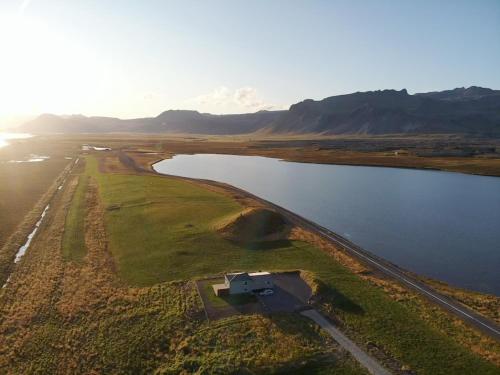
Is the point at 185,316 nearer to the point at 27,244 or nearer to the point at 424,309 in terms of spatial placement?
the point at 424,309

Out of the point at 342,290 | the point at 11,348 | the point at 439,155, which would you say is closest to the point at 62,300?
the point at 11,348

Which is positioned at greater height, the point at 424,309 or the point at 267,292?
the point at 267,292

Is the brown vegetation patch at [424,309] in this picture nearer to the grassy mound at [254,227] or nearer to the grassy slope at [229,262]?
the grassy slope at [229,262]

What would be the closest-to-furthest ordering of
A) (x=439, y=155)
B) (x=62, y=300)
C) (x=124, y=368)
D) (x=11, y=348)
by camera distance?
(x=124, y=368) < (x=11, y=348) < (x=62, y=300) < (x=439, y=155)

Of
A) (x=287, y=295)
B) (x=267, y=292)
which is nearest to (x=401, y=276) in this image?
(x=287, y=295)

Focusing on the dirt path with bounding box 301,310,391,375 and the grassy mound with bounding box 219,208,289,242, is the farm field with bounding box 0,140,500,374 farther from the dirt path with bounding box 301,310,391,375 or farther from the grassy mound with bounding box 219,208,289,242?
the grassy mound with bounding box 219,208,289,242

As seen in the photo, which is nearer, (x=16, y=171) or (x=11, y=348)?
(x=11, y=348)

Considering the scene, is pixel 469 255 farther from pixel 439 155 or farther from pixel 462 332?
pixel 439 155
